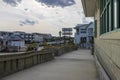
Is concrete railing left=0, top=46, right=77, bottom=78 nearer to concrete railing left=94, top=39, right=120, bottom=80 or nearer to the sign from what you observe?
concrete railing left=94, top=39, right=120, bottom=80

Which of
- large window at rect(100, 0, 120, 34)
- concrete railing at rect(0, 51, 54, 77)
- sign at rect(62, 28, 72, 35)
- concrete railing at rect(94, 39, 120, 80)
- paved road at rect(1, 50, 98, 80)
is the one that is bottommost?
paved road at rect(1, 50, 98, 80)

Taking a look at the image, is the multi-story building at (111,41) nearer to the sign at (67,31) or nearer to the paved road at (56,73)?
the paved road at (56,73)

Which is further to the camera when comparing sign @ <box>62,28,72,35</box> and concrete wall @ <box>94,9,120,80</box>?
sign @ <box>62,28,72,35</box>

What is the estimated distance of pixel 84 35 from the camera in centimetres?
5634

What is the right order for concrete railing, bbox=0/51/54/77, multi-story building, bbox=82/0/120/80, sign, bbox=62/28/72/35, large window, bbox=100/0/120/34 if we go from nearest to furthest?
multi-story building, bbox=82/0/120/80, large window, bbox=100/0/120/34, concrete railing, bbox=0/51/54/77, sign, bbox=62/28/72/35

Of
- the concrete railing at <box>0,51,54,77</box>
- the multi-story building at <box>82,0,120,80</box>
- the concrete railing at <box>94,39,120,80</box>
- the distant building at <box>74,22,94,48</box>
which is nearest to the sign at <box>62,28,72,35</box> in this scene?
the distant building at <box>74,22,94,48</box>

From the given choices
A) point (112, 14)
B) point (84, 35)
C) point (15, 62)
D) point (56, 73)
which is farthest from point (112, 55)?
point (84, 35)

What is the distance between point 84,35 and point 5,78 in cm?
4885

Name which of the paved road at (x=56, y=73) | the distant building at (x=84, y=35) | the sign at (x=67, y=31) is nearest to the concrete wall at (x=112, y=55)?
the paved road at (x=56, y=73)

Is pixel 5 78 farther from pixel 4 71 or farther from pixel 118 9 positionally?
pixel 118 9

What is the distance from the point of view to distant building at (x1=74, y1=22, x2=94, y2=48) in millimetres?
52987

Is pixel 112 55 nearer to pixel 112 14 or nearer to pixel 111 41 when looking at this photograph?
pixel 111 41

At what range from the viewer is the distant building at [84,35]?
52987 mm

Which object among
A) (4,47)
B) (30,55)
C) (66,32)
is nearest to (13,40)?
(4,47)
